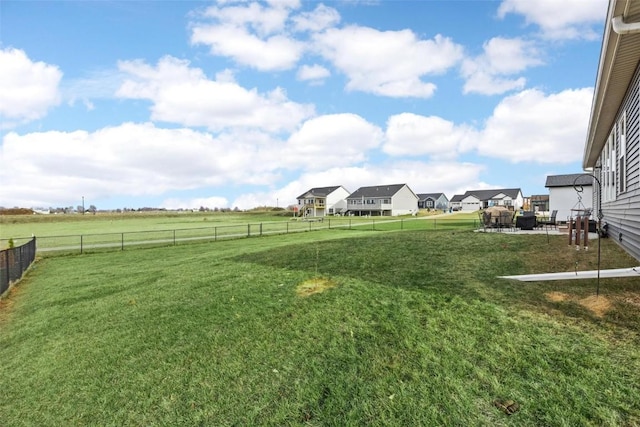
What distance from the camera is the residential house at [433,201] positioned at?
277ft

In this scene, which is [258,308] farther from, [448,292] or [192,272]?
[192,272]

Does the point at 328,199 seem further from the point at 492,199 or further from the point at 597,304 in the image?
the point at 597,304

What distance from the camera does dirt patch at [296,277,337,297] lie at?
6782 millimetres

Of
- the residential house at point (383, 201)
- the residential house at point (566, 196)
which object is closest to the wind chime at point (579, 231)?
the residential house at point (566, 196)

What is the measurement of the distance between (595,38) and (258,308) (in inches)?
508

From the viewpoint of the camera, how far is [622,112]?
30.7 ft

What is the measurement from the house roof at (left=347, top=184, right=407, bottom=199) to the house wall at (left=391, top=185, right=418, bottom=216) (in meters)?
1.02

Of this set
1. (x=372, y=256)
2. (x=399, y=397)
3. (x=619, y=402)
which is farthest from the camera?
(x=372, y=256)

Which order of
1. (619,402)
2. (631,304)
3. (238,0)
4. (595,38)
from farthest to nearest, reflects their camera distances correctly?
1. (238,0)
2. (595,38)
3. (631,304)
4. (619,402)

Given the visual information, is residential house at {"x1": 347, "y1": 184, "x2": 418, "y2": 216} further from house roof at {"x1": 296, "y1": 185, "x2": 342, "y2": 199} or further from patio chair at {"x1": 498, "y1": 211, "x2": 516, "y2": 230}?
patio chair at {"x1": 498, "y1": 211, "x2": 516, "y2": 230}

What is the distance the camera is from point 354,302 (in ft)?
19.5

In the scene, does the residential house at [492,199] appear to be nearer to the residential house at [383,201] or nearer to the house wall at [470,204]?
the house wall at [470,204]

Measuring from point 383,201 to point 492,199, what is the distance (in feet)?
78.0

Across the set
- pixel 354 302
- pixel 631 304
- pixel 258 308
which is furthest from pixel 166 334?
pixel 631 304
